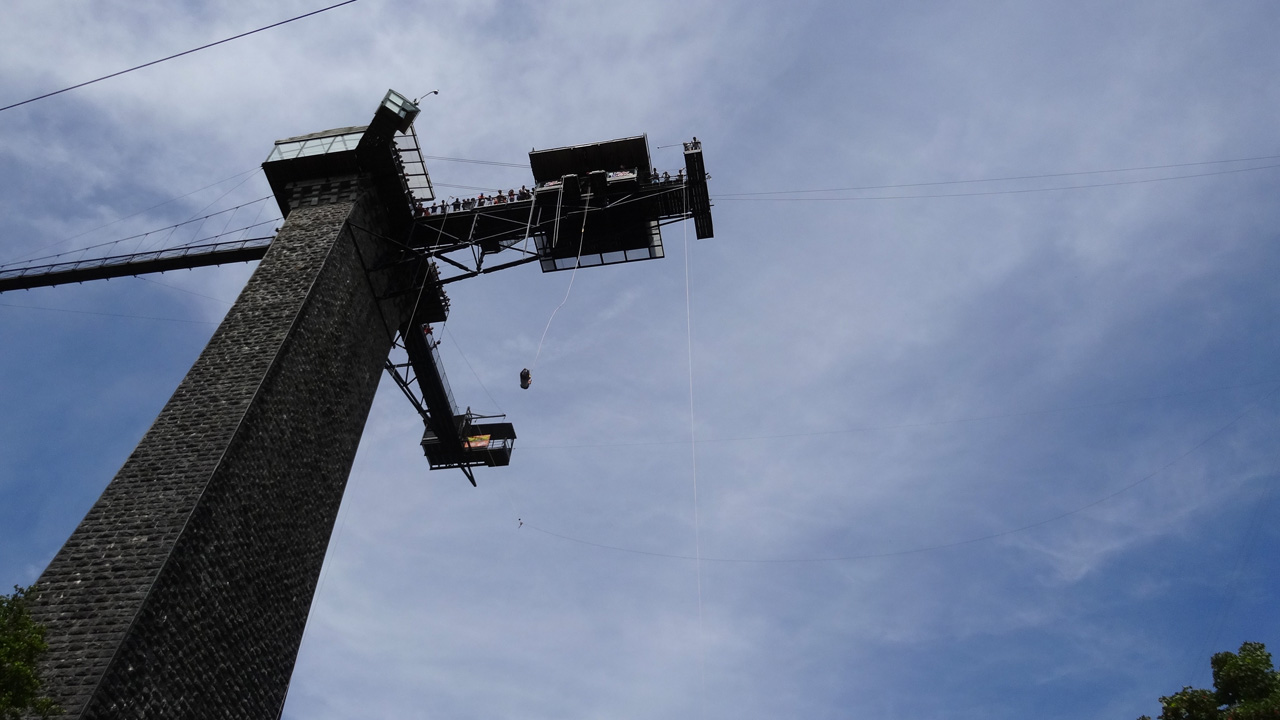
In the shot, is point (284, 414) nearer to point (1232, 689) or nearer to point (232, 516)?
point (232, 516)

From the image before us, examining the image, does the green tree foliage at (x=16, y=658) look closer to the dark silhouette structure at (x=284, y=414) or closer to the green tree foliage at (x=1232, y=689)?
the dark silhouette structure at (x=284, y=414)

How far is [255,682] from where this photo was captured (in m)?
19.6

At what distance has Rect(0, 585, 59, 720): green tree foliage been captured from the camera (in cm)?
1220

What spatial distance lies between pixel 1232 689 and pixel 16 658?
23.7 meters

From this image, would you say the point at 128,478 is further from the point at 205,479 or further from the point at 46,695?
the point at 46,695

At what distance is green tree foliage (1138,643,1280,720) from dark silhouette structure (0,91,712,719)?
63.1ft

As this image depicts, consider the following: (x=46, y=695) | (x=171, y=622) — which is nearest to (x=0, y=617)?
(x=46, y=695)

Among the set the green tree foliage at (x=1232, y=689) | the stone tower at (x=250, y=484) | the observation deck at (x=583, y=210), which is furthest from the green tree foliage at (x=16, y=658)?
the green tree foliage at (x=1232, y=689)

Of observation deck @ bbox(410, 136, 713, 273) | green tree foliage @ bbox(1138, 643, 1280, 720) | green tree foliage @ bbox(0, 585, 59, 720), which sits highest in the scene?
observation deck @ bbox(410, 136, 713, 273)

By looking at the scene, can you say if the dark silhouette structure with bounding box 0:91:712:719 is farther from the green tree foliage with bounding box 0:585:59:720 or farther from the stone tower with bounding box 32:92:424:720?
the green tree foliage with bounding box 0:585:59:720

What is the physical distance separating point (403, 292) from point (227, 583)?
12.5 metres

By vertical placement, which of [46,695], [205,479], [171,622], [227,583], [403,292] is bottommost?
[46,695]

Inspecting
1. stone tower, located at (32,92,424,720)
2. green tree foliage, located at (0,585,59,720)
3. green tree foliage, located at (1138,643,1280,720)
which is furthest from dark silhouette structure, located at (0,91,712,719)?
green tree foliage, located at (1138,643,1280,720)

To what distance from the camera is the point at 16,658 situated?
12.4 m
